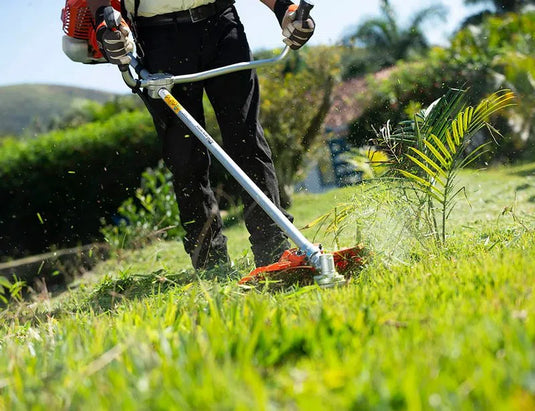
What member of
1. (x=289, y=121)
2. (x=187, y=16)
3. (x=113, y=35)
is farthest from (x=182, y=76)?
(x=289, y=121)

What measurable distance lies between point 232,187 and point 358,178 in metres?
5.86

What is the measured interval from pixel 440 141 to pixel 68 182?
24.8ft

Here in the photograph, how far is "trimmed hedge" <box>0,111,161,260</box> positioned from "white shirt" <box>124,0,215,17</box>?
5825mm

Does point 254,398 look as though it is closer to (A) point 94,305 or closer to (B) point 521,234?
(B) point 521,234

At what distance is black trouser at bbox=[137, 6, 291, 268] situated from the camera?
353 cm

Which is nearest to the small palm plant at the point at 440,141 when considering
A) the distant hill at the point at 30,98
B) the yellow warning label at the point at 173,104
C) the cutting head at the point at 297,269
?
the cutting head at the point at 297,269

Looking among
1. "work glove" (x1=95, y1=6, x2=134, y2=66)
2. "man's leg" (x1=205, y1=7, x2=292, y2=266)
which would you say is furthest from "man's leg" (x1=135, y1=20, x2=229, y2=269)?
"work glove" (x1=95, y1=6, x2=134, y2=66)

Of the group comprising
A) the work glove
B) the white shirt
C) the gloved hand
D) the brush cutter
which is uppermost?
the white shirt

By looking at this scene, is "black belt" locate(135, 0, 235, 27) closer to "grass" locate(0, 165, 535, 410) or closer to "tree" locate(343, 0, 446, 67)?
"grass" locate(0, 165, 535, 410)

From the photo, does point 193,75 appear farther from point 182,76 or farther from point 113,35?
point 113,35

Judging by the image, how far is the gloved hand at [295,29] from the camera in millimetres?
3271

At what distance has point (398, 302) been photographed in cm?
180

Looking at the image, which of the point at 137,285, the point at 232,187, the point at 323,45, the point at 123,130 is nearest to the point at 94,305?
the point at 137,285

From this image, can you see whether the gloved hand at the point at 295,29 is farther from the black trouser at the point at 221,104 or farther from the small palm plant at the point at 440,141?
the small palm plant at the point at 440,141
